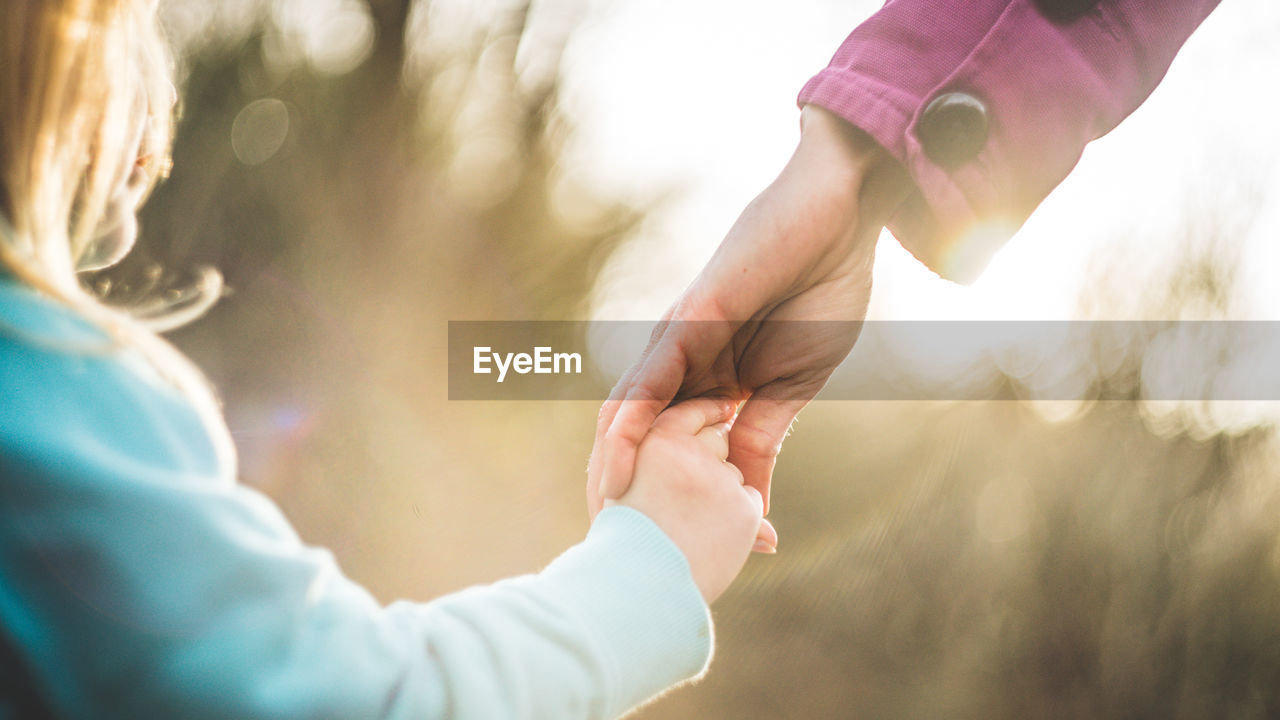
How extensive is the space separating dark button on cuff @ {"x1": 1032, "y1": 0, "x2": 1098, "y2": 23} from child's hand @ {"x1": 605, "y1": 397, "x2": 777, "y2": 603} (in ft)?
2.69

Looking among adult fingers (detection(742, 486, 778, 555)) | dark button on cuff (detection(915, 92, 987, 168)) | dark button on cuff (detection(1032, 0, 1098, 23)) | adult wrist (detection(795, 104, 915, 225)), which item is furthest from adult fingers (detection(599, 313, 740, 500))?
dark button on cuff (detection(1032, 0, 1098, 23))

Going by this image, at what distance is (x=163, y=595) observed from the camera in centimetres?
55

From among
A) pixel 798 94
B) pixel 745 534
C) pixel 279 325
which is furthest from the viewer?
pixel 279 325

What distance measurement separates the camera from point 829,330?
1.19m

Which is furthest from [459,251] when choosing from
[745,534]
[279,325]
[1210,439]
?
[1210,439]

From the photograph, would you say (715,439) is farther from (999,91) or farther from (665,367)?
(999,91)

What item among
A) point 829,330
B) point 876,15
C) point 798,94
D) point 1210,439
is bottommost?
point 1210,439

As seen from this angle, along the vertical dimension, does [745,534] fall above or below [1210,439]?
above

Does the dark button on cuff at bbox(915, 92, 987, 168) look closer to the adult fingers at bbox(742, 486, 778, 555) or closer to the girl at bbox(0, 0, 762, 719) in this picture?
the adult fingers at bbox(742, 486, 778, 555)

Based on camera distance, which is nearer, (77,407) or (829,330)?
(77,407)

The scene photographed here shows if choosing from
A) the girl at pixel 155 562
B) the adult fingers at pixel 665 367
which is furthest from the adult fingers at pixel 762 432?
the girl at pixel 155 562

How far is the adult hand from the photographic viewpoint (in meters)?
1.09

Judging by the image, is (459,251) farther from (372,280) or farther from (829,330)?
(829,330)

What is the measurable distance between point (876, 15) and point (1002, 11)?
0.19m
